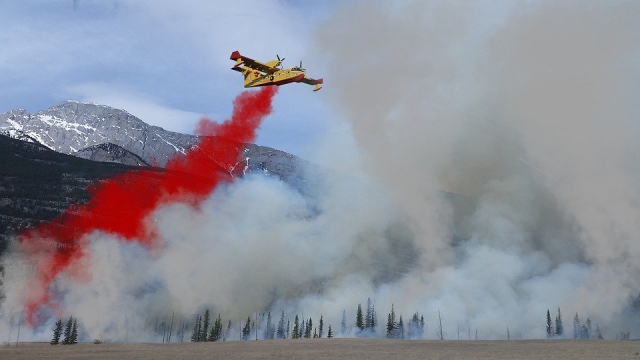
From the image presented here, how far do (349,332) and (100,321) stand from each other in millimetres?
76827

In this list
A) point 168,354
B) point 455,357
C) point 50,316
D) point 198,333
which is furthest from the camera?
point 50,316

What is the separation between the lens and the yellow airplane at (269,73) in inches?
4535

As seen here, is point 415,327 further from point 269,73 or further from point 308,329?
point 269,73

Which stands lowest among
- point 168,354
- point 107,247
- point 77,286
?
point 168,354

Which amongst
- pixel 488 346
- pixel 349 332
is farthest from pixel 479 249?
pixel 488 346

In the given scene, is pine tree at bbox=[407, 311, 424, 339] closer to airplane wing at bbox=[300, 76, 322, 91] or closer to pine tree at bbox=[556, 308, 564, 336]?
pine tree at bbox=[556, 308, 564, 336]

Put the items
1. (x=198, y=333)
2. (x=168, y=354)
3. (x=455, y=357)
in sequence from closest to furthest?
1. (x=455, y=357)
2. (x=168, y=354)
3. (x=198, y=333)

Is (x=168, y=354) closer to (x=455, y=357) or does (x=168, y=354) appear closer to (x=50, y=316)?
(x=455, y=357)

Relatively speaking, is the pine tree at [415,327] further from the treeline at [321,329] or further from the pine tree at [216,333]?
the pine tree at [216,333]

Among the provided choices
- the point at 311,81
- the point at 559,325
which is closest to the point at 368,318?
the point at 559,325

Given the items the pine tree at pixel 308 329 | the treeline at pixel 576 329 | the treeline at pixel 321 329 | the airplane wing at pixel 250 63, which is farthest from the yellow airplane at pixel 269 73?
the treeline at pixel 576 329

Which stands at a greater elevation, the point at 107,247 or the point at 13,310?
the point at 107,247

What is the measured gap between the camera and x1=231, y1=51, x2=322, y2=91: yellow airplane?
115 m

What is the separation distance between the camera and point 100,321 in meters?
178
